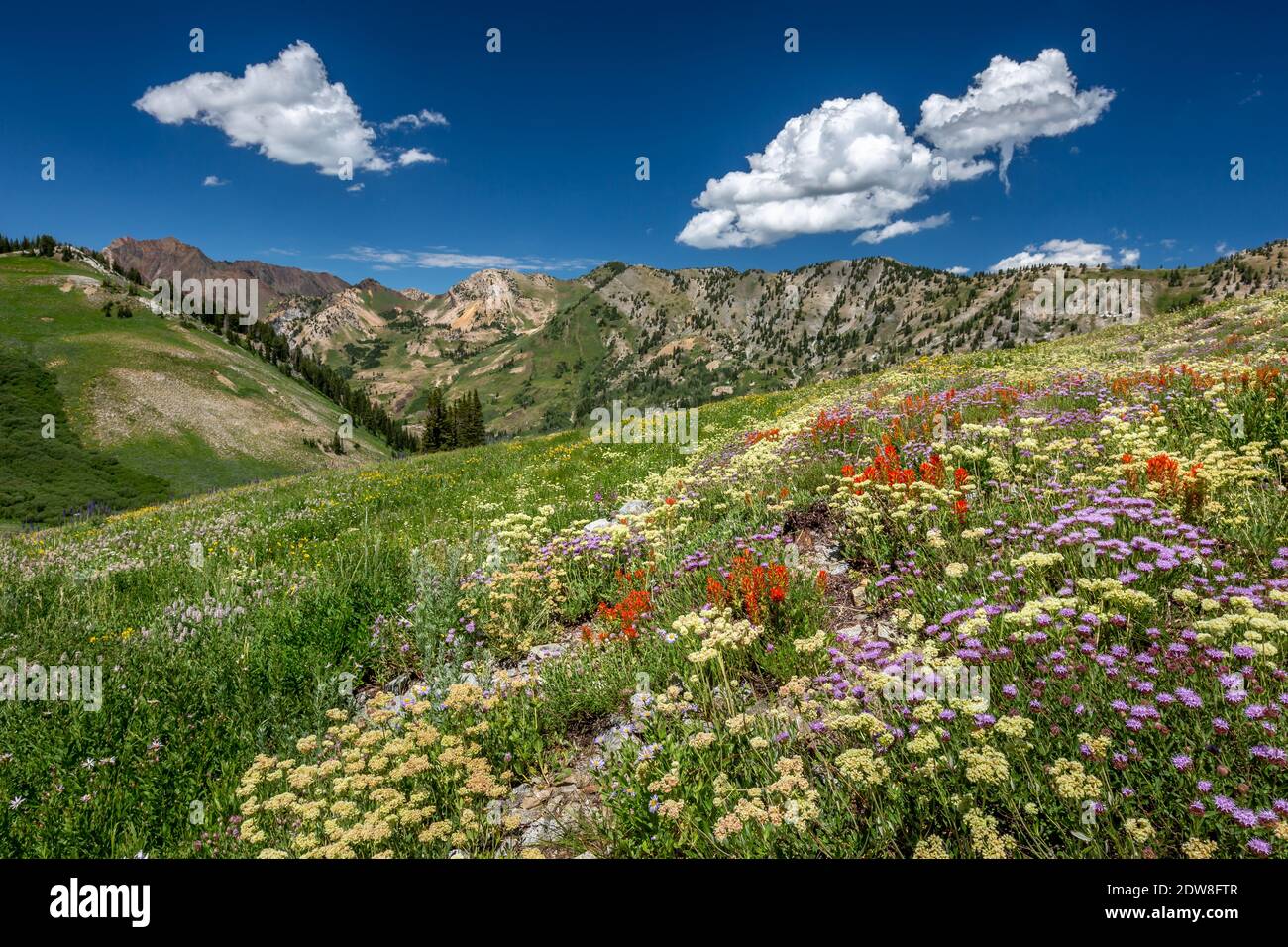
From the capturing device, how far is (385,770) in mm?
4102

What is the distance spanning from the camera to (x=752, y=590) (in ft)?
16.5

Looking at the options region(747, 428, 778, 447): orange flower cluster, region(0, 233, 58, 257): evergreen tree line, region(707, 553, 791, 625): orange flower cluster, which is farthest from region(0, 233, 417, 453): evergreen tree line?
region(707, 553, 791, 625): orange flower cluster

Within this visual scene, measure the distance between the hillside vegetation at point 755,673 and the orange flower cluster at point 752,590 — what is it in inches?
1.7

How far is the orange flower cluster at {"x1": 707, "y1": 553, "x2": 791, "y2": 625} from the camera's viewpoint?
502cm

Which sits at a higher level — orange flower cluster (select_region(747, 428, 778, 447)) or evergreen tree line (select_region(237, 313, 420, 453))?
evergreen tree line (select_region(237, 313, 420, 453))

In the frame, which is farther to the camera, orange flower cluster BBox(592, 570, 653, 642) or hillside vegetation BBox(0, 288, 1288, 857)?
orange flower cluster BBox(592, 570, 653, 642)

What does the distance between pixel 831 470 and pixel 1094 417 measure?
398 centimetres

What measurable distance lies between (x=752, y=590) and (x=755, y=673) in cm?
69

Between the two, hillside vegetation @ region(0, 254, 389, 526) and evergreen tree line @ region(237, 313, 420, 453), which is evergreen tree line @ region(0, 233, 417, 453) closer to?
evergreen tree line @ region(237, 313, 420, 453)

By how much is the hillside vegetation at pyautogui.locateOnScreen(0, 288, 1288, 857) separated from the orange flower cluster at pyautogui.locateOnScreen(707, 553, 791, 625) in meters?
0.04

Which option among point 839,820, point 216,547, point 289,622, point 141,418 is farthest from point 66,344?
point 839,820

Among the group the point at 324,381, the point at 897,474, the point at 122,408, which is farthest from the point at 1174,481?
the point at 324,381
